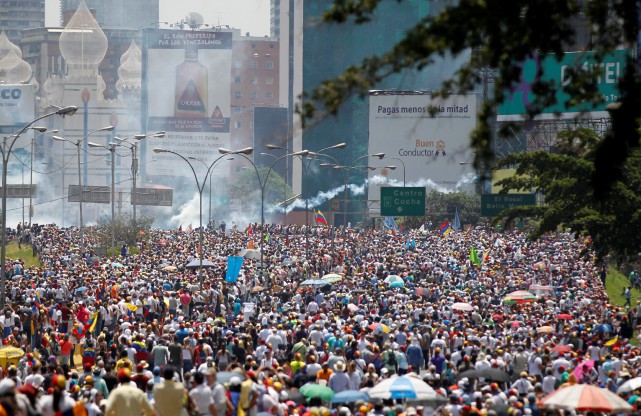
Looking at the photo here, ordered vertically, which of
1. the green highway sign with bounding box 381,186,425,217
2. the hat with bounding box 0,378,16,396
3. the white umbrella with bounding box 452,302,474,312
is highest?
the green highway sign with bounding box 381,186,425,217

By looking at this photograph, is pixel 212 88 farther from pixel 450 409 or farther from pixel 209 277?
pixel 450 409

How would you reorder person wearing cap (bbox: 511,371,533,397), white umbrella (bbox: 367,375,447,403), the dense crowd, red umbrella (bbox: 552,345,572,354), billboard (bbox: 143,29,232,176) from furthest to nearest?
billboard (bbox: 143,29,232,176) → red umbrella (bbox: 552,345,572,354) → person wearing cap (bbox: 511,371,533,397) → white umbrella (bbox: 367,375,447,403) → the dense crowd

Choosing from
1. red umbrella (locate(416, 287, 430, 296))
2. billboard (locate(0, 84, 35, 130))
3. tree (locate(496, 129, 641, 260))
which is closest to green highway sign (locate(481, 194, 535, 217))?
tree (locate(496, 129, 641, 260))

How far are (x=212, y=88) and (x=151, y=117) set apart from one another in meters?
6.94

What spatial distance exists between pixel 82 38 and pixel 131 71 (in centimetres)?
1796

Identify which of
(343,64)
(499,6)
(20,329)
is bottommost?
(20,329)

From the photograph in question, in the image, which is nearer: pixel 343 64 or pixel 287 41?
pixel 343 64

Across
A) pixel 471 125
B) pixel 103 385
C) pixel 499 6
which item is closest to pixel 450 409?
pixel 103 385

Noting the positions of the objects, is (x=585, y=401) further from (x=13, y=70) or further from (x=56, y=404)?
(x=13, y=70)

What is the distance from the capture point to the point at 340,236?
8406 cm

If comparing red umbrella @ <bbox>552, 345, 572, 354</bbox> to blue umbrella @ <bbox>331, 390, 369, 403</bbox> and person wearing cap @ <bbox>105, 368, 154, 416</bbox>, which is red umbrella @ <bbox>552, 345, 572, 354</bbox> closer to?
blue umbrella @ <bbox>331, 390, 369, 403</bbox>

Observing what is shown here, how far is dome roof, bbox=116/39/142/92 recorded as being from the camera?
177250mm

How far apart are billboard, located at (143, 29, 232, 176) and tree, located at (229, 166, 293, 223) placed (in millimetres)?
4394

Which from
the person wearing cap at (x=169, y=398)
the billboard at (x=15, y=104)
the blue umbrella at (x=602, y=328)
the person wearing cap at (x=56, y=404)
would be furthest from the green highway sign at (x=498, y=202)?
the billboard at (x=15, y=104)
